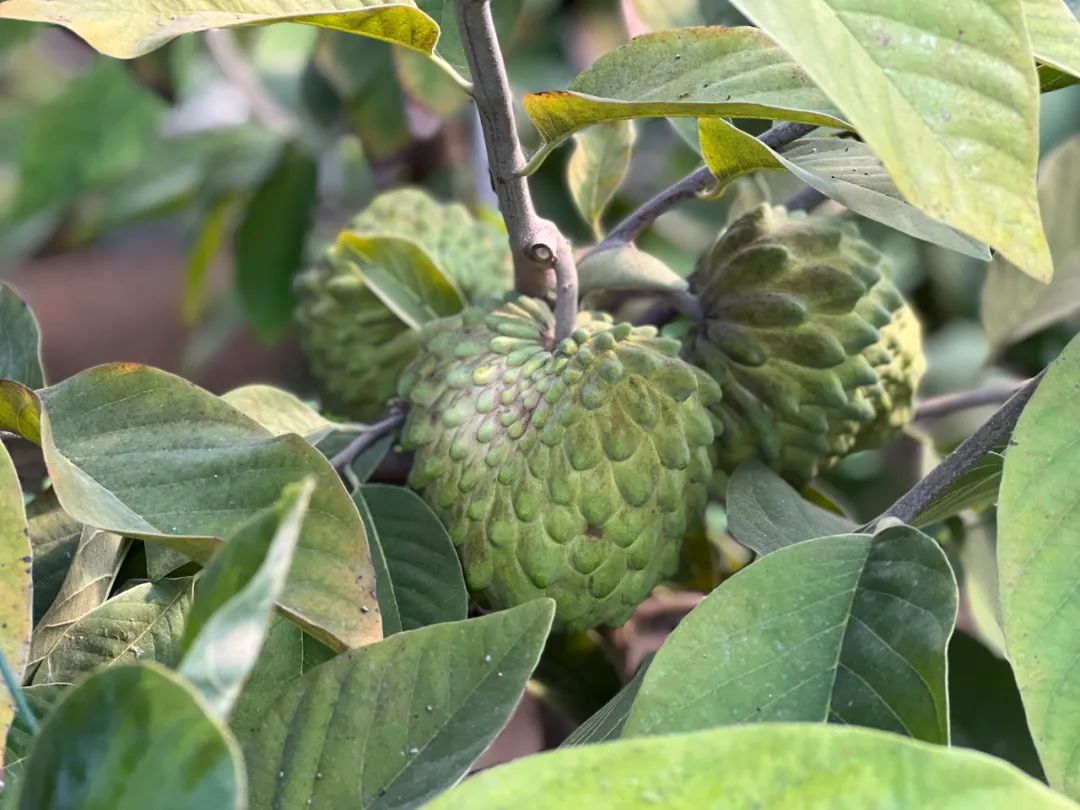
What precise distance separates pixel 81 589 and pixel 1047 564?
25.7 inches

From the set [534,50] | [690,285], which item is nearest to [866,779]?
[690,285]

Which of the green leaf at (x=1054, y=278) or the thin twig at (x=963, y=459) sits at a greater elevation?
the thin twig at (x=963, y=459)

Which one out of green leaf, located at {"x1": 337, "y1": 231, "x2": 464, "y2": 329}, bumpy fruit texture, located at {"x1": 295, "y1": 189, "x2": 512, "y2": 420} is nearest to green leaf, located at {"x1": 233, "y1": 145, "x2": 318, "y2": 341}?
bumpy fruit texture, located at {"x1": 295, "y1": 189, "x2": 512, "y2": 420}

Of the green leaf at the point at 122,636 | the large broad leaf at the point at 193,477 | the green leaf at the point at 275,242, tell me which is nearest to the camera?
the large broad leaf at the point at 193,477

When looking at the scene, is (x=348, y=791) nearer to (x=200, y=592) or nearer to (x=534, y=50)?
(x=200, y=592)

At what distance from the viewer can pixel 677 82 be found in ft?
2.37

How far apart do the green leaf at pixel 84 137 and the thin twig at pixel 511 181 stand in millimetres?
1592

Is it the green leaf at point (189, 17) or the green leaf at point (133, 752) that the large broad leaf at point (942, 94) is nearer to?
the green leaf at point (189, 17)

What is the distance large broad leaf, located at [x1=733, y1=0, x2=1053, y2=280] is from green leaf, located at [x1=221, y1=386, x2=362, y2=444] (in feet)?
1.82

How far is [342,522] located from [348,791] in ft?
0.52

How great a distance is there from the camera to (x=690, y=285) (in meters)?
1.08

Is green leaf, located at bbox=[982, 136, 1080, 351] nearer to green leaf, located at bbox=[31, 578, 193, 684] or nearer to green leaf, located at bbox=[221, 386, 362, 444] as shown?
green leaf, located at bbox=[221, 386, 362, 444]

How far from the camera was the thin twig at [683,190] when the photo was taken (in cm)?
86

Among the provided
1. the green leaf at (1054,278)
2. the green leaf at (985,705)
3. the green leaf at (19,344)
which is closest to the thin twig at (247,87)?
the green leaf at (19,344)
